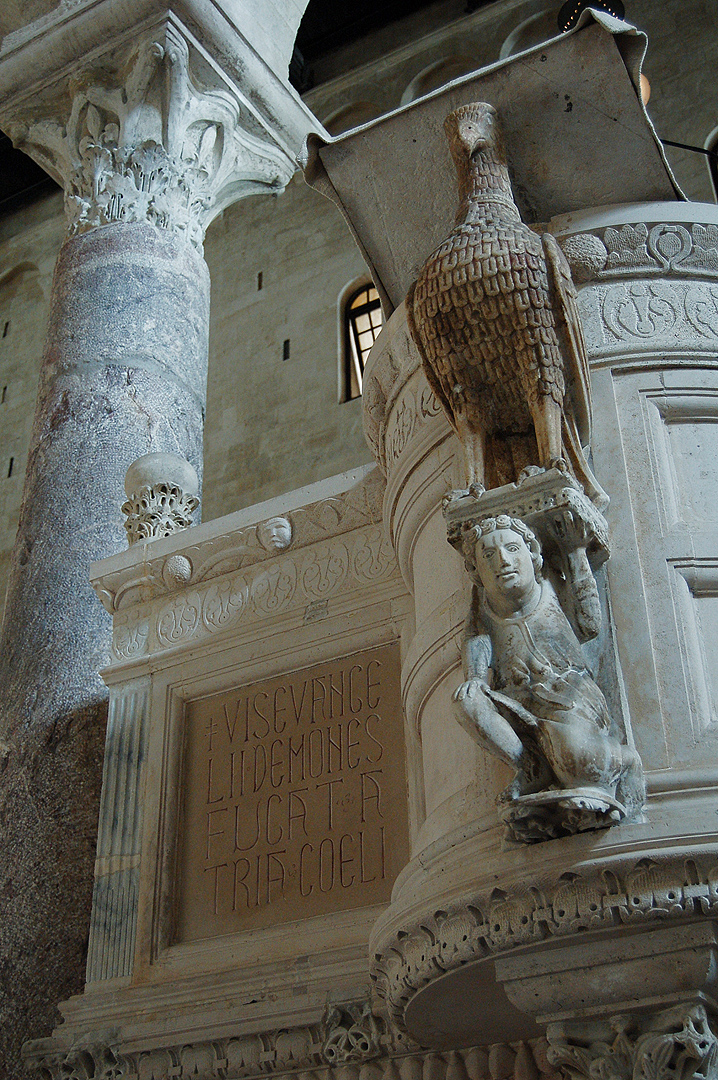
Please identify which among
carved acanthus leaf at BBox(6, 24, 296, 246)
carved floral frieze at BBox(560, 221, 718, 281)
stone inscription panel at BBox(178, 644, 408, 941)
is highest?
carved acanthus leaf at BBox(6, 24, 296, 246)

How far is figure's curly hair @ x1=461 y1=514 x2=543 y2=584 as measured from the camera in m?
3.20

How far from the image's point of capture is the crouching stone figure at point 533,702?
9.24 feet

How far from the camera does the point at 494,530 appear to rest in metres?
3.20

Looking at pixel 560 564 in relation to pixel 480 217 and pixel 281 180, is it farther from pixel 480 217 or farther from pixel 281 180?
Answer: pixel 281 180

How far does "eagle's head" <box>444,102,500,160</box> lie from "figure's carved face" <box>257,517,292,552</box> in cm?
169

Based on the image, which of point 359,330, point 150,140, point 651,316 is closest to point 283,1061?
point 651,316

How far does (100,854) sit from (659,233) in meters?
3.27

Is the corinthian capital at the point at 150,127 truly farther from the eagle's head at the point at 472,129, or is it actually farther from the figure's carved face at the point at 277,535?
the eagle's head at the point at 472,129

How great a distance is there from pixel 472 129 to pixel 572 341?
960 mm

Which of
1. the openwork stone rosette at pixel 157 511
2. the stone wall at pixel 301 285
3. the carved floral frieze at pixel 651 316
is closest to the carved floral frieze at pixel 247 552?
the openwork stone rosette at pixel 157 511

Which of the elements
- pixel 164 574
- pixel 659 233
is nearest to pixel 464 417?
pixel 659 233

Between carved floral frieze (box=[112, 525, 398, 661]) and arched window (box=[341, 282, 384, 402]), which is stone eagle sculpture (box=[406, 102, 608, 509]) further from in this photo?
arched window (box=[341, 282, 384, 402])

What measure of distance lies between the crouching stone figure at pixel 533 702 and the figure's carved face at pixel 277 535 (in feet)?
6.01

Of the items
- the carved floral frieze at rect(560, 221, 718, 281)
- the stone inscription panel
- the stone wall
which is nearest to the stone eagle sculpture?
the carved floral frieze at rect(560, 221, 718, 281)
